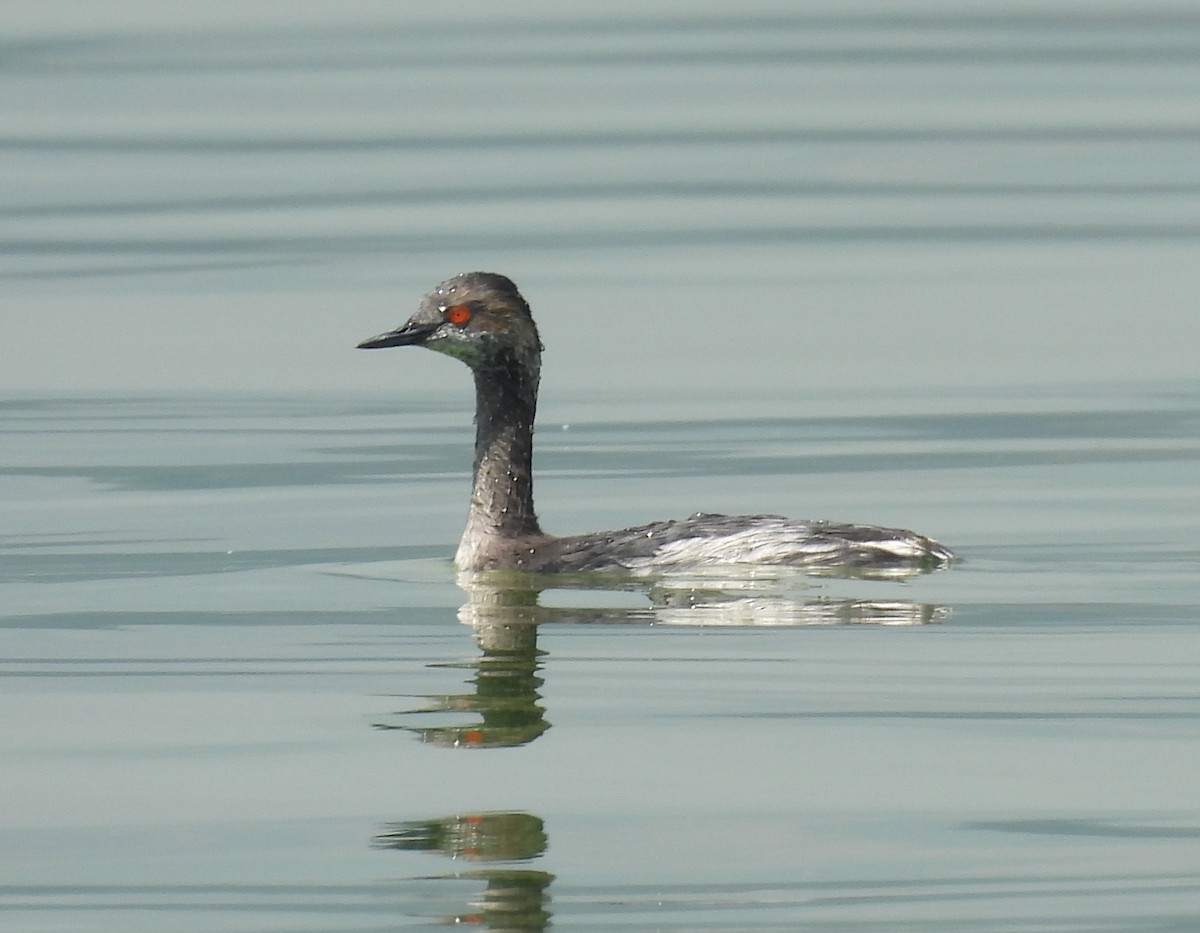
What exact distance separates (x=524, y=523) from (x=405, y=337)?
3.33ft

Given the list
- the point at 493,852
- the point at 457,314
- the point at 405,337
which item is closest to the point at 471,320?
the point at 457,314

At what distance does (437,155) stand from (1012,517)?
15.8m

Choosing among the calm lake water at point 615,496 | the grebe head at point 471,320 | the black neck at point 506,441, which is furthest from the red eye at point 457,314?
the calm lake water at point 615,496

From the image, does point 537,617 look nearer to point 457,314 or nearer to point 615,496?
point 457,314

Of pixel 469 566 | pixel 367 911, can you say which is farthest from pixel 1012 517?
pixel 367 911

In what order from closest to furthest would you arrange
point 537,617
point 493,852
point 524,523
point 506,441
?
point 493,852
point 537,617
point 524,523
point 506,441

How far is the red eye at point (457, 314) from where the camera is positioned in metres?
14.1

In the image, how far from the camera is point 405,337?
13.9 m

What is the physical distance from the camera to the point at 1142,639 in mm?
11859

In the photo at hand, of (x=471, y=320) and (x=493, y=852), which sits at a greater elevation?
(x=471, y=320)

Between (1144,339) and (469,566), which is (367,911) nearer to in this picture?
(469,566)

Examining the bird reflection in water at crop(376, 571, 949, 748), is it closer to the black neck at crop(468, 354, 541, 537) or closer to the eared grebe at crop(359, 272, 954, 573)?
the eared grebe at crop(359, 272, 954, 573)

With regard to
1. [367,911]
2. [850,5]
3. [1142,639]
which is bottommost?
[367,911]

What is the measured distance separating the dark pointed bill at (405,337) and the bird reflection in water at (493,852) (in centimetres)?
468
